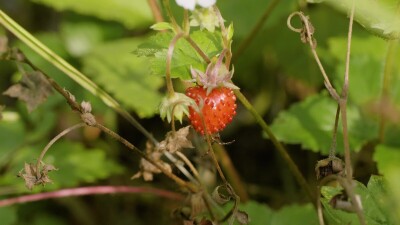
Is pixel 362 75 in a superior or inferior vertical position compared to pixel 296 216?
superior

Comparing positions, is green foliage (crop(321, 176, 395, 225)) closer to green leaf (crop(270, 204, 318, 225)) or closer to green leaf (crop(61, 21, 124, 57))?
green leaf (crop(270, 204, 318, 225))

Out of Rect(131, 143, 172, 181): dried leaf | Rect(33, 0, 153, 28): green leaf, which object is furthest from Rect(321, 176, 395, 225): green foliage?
Rect(33, 0, 153, 28): green leaf

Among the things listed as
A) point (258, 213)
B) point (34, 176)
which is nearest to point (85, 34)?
point (258, 213)

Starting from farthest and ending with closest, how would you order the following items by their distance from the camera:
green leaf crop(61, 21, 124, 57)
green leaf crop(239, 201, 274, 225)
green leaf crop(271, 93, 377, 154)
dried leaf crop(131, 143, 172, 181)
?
green leaf crop(61, 21, 124, 57), green leaf crop(271, 93, 377, 154), green leaf crop(239, 201, 274, 225), dried leaf crop(131, 143, 172, 181)

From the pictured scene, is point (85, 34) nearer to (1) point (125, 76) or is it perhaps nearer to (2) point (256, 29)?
(1) point (125, 76)

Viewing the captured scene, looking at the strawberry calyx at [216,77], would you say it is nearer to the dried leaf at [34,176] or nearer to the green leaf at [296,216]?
the dried leaf at [34,176]

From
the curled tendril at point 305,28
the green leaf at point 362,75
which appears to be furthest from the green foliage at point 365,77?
the curled tendril at point 305,28
